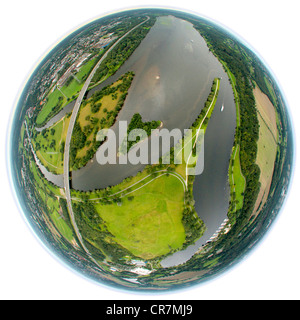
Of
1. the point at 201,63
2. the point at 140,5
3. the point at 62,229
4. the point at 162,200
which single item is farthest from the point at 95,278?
the point at 140,5

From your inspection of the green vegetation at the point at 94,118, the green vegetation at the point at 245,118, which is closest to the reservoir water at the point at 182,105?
the green vegetation at the point at 94,118

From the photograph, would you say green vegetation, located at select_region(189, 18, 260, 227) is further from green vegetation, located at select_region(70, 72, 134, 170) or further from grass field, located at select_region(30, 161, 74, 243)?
grass field, located at select_region(30, 161, 74, 243)

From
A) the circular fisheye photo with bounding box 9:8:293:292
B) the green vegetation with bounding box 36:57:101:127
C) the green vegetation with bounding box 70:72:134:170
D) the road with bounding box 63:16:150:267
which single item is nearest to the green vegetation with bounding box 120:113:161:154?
the circular fisheye photo with bounding box 9:8:293:292

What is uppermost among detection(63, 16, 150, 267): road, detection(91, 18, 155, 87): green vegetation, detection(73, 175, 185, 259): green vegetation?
detection(91, 18, 155, 87): green vegetation

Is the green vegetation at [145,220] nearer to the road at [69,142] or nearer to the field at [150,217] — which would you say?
the field at [150,217]

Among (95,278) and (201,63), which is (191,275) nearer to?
(95,278)

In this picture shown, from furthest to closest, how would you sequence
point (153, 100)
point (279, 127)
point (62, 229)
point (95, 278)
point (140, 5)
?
point (140, 5)
point (95, 278)
point (279, 127)
point (62, 229)
point (153, 100)
